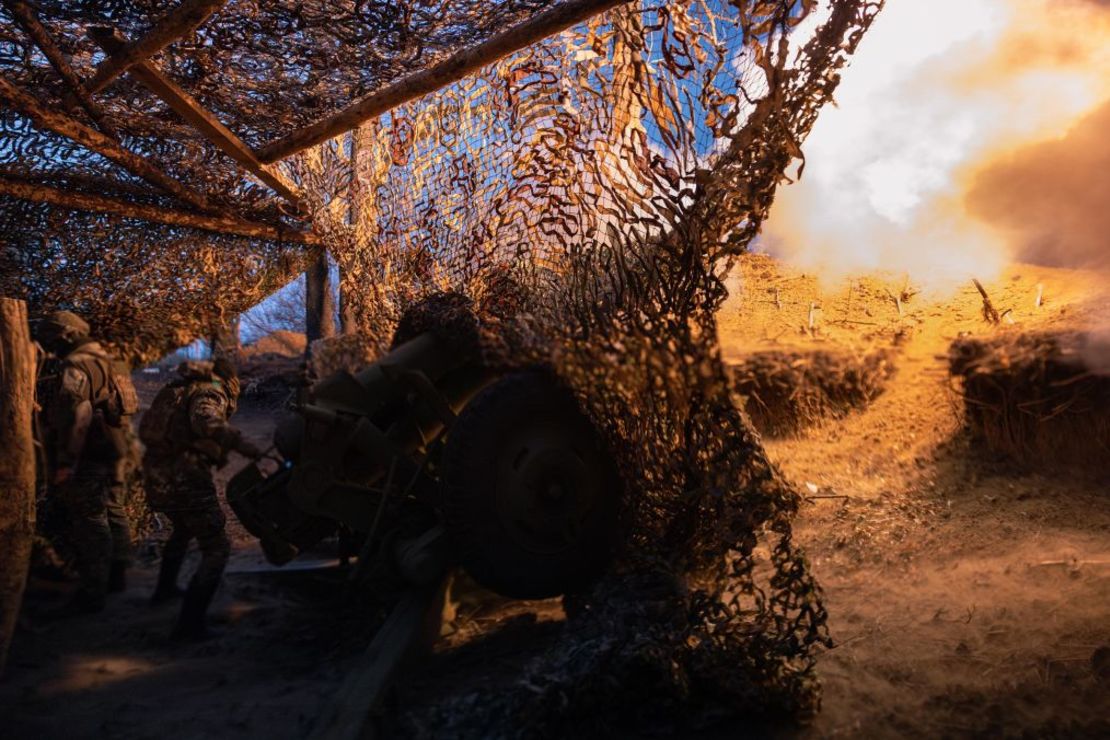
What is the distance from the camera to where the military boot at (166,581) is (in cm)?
495

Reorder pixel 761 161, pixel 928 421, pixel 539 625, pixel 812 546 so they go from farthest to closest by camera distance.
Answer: pixel 928 421, pixel 812 546, pixel 539 625, pixel 761 161

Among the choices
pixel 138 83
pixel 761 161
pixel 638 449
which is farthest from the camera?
pixel 138 83

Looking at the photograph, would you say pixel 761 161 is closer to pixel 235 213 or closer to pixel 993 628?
pixel 993 628

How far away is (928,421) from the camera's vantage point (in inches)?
273

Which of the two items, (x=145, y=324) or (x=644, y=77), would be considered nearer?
(x=644, y=77)

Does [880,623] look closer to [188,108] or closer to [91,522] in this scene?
[188,108]

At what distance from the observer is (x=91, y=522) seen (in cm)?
479

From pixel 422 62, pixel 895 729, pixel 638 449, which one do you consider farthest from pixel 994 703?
pixel 422 62

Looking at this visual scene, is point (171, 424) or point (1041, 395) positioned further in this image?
point (1041, 395)

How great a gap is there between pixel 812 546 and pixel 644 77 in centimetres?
385

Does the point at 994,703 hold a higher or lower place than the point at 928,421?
lower

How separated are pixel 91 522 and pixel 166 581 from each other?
25.3 inches

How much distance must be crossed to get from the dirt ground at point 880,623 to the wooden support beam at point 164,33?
9.81 ft

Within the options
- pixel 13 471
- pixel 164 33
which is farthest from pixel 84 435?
pixel 164 33
